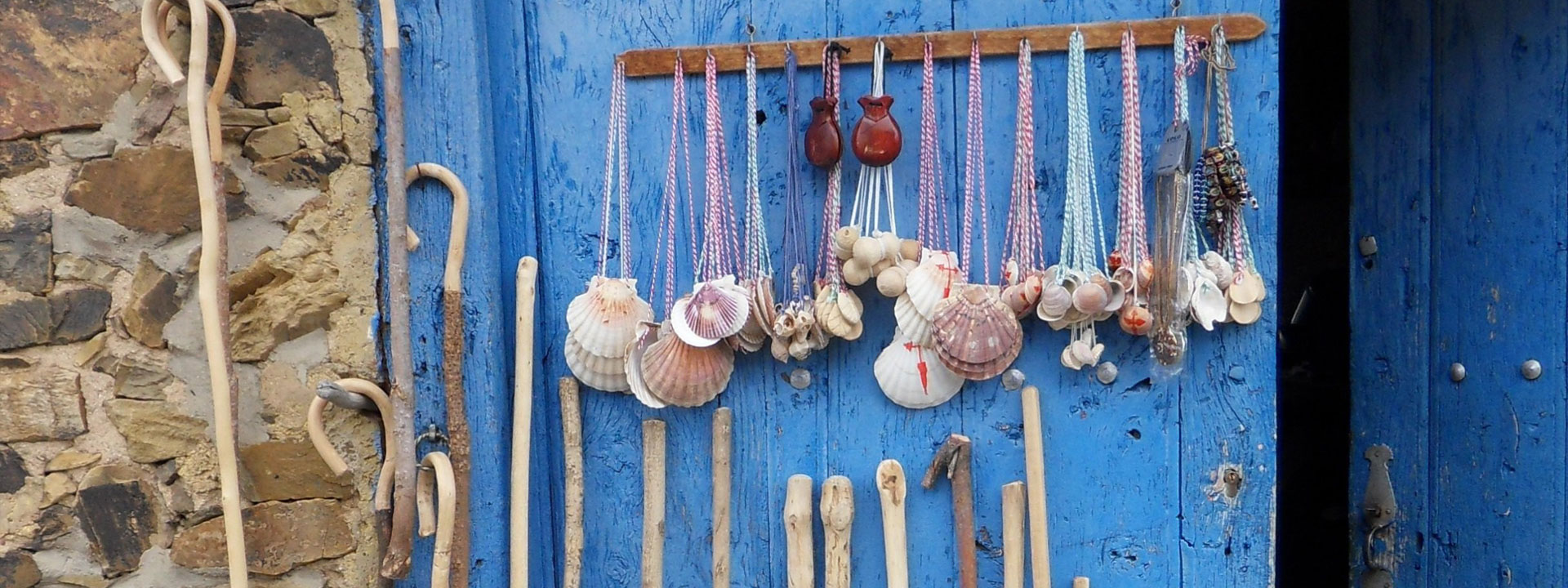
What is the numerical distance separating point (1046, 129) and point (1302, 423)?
139 cm

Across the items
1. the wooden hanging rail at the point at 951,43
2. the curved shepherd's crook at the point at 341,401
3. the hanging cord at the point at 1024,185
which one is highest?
the wooden hanging rail at the point at 951,43

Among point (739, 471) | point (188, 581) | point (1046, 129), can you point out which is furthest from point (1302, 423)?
point (188, 581)

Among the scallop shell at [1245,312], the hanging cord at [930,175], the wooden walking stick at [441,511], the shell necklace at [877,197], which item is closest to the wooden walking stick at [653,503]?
the wooden walking stick at [441,511]

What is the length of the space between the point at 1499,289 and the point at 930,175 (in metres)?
0.97

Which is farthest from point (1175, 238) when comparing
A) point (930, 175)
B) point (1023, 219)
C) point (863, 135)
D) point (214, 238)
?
point (214, 238)

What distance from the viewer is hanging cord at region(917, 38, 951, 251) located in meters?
1.26

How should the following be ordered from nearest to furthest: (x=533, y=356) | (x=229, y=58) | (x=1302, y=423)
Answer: (x=229, y=58)
(x=533, y=356)
(x=1302, y=423)

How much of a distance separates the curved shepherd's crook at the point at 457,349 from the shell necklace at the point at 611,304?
155 mm

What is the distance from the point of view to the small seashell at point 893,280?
1219 mm

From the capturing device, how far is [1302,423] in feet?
7.18

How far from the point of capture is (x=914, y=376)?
4.20 feet

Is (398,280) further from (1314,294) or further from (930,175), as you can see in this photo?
(1314,294)

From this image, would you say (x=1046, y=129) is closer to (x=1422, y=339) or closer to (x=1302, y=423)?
(x=1422, y=339)

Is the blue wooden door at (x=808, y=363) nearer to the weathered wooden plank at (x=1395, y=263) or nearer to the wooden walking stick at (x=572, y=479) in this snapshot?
the wooden walking stick at (x=572, y=479)
